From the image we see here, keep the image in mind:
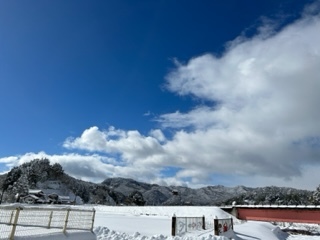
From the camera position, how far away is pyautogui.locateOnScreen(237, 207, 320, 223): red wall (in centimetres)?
4097

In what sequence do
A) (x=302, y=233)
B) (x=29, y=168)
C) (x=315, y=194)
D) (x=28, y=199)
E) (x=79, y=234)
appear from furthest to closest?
1. (x=29, y=168)
2. (x=28, y=199)
3. (x=315, y=194)
4. (x=302, y=233)
5. (x=79, y=234)

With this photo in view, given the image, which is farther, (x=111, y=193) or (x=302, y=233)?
(x=111, y=193)

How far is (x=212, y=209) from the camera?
156ft

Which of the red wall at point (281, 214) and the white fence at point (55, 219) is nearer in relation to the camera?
the white fence at point (55, 219)

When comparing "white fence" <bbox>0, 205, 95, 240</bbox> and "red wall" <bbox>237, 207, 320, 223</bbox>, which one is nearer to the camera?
"white fence" <bbox>0, 205, 95, 240</bbox>

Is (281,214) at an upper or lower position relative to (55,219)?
upper

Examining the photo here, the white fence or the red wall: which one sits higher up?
the red wall

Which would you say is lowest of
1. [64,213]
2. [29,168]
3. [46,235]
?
[46,235]

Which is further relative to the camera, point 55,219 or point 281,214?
point 281,214

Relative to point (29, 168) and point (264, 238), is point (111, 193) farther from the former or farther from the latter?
point (264, 238)

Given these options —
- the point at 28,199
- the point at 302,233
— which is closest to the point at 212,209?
the point at 302,233

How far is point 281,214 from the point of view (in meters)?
45.3

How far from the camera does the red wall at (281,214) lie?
40975 mm

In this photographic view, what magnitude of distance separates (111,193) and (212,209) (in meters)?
120
